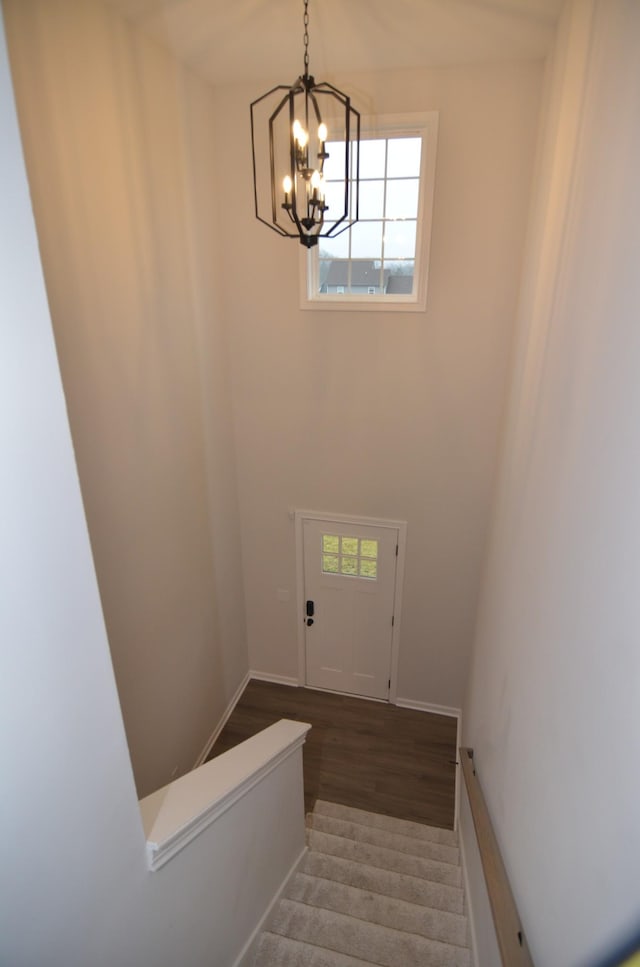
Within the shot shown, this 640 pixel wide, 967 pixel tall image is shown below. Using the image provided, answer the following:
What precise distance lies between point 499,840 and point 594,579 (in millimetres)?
1636

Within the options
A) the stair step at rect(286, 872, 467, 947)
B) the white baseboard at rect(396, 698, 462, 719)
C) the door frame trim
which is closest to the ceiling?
the door frame trim

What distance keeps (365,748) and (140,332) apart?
4171mm

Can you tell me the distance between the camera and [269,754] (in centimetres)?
268

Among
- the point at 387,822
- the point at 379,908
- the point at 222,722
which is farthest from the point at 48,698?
the point at 222,722

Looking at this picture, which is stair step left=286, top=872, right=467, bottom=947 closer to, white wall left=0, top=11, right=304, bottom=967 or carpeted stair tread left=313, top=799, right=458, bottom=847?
carpeted stair tread left=313, top=799, right=458, bottom=847

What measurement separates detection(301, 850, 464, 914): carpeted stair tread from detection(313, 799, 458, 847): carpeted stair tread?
0.56m

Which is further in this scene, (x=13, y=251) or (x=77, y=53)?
(x=77, y=53)

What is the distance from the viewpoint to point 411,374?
4148 mm

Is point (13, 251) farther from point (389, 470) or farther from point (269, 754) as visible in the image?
point (389, 470)

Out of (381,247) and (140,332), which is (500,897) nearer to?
(140,332)

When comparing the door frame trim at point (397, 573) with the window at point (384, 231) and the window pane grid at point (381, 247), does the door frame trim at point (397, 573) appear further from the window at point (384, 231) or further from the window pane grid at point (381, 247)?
the window pane grid at point (381, 247)

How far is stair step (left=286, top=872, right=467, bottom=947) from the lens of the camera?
115 inches

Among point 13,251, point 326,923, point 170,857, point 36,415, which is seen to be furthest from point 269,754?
point 13,251

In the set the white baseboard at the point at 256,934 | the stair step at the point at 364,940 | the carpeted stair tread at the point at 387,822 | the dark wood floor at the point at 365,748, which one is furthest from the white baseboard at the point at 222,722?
the stair step at the point at 364,940
